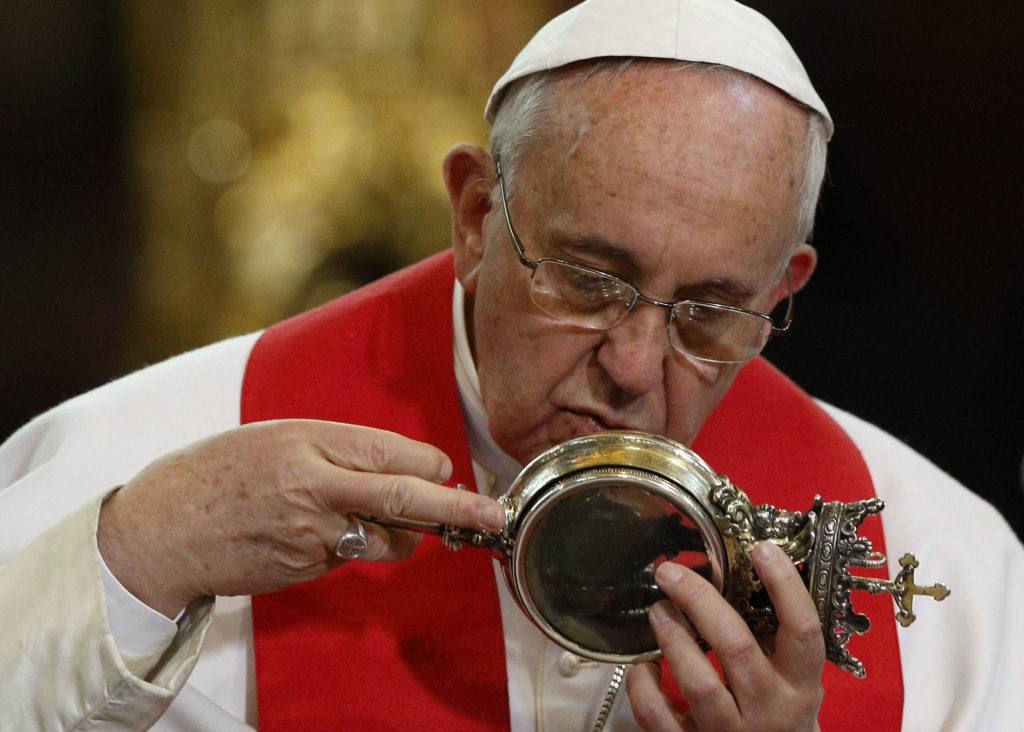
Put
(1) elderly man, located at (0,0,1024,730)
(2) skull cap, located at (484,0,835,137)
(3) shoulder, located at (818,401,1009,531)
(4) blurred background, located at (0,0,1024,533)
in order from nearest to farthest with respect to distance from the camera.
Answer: (1) elderly man, located at (0,0,1024,730) < (2) skull cap, located at (484,0,835,137) < (3) shoulder, located at (818,401,1009,531) < (4) blurred background, located at (0,0,1024,533)

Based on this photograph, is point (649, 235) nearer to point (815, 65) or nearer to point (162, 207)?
point (815, 65)

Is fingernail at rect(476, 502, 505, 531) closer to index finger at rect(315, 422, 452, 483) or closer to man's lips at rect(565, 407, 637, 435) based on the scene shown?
index finger at rect(315, 422, 452, 483)

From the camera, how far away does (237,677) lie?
201 cm

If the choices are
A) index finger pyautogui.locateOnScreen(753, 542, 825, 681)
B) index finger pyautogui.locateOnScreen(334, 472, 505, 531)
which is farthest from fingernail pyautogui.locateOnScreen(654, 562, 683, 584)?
index finger pyautogui.locateOnScreen(334, 472, 505, 531)

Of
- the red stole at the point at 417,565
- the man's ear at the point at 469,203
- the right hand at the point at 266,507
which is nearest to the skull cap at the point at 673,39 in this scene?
the man's ear at the point at 469,203

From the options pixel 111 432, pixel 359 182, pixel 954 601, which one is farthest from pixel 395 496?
pixel 359 182

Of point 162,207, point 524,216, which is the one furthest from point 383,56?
point 524,216

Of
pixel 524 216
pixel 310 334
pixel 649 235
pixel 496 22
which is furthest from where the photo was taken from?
pixel 496 22

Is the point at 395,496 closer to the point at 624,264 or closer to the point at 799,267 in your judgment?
the point at 624,264

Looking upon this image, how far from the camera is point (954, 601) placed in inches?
91.9

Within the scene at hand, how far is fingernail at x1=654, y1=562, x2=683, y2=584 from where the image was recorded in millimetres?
1537

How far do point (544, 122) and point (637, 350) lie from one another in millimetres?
419

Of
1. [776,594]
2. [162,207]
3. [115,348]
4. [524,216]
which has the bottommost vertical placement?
[115,348]

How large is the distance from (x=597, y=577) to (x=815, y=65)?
304 centimetres
